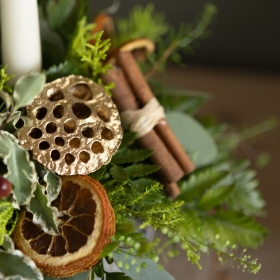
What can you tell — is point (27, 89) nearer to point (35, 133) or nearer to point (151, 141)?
point (35, 133)

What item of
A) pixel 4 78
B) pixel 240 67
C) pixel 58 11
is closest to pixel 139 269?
pixel 4 78

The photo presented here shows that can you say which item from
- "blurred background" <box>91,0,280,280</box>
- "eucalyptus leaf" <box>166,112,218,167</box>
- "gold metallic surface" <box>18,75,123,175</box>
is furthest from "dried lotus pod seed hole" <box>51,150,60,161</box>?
"blurred background" <box>91,0,280,280</box>

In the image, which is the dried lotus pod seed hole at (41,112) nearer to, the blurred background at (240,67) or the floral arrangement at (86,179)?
the floral arrangement at (86,179)

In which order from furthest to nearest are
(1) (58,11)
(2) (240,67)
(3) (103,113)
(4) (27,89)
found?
(2) (240,67) → (1) (58,11) → (3) (103,113) → (4) (27,89)

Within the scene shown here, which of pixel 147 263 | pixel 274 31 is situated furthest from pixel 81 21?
pixel 274 31

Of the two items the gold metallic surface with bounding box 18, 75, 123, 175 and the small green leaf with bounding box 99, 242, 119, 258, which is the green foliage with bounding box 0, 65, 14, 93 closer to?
the gold metallic surface with bounding box 18, 75, 123, 175

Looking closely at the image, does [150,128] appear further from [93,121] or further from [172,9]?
[172,9]
